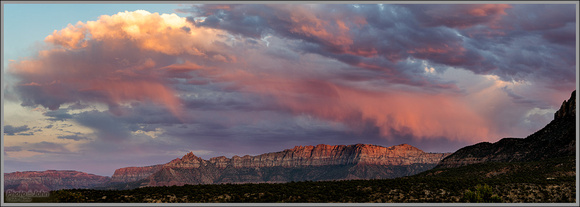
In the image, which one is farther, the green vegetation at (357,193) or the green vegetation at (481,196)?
the green vegetation at (357,193)

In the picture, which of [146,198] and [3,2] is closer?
[3,2]

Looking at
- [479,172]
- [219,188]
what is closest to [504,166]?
[479,172]

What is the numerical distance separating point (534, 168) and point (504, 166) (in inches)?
491

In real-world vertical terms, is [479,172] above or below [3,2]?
below

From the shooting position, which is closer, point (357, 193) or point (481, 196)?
point (481, 196)

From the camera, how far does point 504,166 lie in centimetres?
15075

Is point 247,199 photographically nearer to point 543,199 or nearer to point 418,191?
point 418,191

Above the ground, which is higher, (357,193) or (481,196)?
(481,196)

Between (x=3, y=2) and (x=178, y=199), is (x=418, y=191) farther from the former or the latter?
(x=3, y=2)

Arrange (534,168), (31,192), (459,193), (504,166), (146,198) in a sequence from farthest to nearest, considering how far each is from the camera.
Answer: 1. (504,166)
2. (534,168)
3. (459,193)
4. (146,198)
5. (31,192)

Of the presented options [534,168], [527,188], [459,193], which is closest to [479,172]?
[534,168]

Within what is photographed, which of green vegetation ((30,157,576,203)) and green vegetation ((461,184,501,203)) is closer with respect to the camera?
green vegetation ((461,184,501,203))

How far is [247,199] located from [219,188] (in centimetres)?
1154

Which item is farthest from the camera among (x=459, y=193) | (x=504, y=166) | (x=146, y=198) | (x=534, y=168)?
(x=504, y=166)
